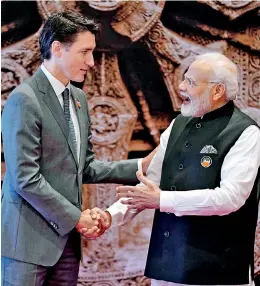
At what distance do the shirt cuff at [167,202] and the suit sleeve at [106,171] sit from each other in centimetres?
42

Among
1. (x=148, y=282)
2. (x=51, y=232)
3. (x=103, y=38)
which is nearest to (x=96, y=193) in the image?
(x=148, y=282)

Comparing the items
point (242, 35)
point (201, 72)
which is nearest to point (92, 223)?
point (201, 72)

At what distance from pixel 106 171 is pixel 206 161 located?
1.82 ft

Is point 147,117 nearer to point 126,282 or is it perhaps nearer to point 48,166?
point 126,282

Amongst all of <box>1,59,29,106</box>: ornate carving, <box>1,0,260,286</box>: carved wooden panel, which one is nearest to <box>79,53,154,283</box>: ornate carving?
<box>1,0,260,286</box>: carved wooden panel

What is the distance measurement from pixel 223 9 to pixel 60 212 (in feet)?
6.03

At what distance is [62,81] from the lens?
6.99ft

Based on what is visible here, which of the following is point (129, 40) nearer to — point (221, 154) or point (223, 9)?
point (223, 9)

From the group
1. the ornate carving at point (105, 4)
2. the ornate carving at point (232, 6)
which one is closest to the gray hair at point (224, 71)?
the ornate carving at point (105, 4)

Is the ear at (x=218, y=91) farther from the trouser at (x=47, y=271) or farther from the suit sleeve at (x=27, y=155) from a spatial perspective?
the trouser at (x=47, y=271)

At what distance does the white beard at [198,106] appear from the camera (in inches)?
84.1

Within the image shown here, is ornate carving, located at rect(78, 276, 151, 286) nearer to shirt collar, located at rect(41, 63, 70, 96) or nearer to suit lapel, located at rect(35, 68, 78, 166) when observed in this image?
suit lapel, located at rect(35, 68, 78, 166)

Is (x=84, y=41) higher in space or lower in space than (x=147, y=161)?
higher

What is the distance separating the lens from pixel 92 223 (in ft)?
7.02
